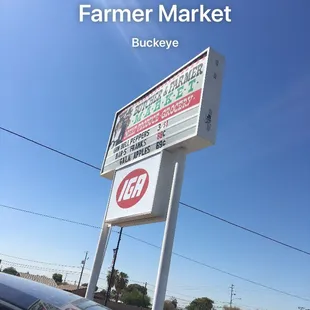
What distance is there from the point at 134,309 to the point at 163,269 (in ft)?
186

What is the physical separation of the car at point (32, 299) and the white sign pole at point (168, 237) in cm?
302

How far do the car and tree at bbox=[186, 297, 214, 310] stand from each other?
97941 mm

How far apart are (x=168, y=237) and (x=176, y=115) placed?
2366 mm

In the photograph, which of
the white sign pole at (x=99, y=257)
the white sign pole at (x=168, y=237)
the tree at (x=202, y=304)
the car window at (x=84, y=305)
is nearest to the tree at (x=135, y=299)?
the tree at (x=202, y=304)

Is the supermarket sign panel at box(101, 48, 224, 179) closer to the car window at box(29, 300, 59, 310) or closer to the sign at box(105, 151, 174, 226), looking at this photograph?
the sign at box(105, 151, 174, 226)

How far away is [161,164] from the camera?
6.70 meters

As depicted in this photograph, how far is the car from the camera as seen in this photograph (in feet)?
7.21

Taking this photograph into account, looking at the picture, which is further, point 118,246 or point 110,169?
point 118,246

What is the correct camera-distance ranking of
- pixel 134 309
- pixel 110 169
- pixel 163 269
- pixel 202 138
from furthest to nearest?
pixel 134 309, pixel 110 169, pixel 202 138, pixel 163 269

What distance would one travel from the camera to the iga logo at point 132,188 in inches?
272

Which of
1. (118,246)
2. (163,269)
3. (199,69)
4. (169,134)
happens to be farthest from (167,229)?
(118,246)

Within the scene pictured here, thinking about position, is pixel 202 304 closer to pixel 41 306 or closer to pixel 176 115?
pixel 176 115

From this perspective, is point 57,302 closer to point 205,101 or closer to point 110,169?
point 205,101

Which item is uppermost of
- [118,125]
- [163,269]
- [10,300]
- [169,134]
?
[118,125]
